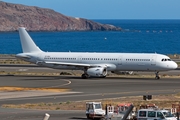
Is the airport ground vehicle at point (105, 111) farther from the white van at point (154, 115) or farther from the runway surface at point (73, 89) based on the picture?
the white van at point (154, 115)

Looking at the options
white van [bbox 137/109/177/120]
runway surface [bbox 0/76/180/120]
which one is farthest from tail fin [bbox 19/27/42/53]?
white van [bbox 137/109/177/120]

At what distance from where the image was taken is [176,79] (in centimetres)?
8312

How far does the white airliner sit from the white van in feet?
138

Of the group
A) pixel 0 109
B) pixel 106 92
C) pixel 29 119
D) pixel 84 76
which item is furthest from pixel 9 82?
pixel 29 119

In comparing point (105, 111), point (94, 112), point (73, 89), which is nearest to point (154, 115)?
point (105, 111)

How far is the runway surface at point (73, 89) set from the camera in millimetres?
47812

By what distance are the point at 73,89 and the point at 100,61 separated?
52.2ft

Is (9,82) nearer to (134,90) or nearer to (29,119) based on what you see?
(134,90)

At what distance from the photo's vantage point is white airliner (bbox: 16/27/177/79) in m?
81.6

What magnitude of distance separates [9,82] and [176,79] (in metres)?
23.2

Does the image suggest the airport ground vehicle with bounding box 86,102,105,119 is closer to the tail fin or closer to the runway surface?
the runway surface

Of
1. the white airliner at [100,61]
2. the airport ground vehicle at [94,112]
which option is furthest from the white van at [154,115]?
the white airliner at [100,61]

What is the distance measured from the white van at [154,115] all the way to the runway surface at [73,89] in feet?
23.0

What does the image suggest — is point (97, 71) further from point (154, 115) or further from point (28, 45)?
point (154, 115)
